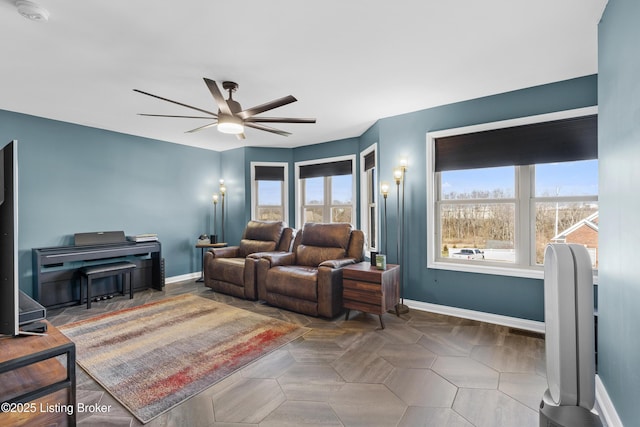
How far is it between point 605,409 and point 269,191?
5.24 m

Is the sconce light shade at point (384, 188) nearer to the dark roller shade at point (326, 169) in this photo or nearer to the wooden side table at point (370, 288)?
the wooden side table at point (370, 288)

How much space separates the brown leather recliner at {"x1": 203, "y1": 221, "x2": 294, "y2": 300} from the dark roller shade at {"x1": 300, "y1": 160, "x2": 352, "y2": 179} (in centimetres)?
128

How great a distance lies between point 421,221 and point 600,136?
1.97 metres

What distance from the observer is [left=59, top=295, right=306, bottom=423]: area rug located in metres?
2.12

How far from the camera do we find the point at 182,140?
17.4 ft

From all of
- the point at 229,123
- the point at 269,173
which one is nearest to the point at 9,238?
the point at 229,123

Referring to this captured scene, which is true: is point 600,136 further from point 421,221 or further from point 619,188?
point 421,221

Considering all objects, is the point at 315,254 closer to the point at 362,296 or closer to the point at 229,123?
the point at 362,296

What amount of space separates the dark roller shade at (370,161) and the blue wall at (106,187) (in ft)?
9.94

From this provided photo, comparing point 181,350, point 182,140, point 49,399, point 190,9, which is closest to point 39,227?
point 182,140

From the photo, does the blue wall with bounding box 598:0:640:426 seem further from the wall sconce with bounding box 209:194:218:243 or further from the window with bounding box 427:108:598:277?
the wall sconce with bounding box 209:194:218:243

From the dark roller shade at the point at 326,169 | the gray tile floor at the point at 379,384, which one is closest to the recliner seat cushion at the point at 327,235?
the gray tile floor at the point at 379,384

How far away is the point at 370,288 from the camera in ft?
10.6

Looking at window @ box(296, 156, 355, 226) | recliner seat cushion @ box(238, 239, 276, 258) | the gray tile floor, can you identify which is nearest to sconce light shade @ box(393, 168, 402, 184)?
window @ box(296, 156, 355, 226)
